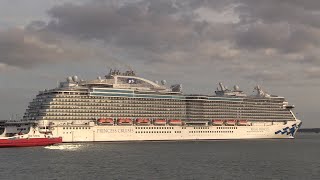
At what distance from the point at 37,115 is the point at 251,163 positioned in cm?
Answer: 5693

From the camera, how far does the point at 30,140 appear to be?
97.5 metres

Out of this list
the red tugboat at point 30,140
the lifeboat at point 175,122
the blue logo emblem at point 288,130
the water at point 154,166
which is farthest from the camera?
the blue logo emblem at point 288,130

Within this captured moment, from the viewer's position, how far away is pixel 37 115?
10862cm

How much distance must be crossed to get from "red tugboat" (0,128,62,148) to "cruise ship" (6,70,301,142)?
348 cm

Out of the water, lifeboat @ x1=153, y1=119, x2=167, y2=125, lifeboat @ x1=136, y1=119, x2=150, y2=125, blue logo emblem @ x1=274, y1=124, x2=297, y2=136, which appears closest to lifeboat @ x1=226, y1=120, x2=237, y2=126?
blue logo emblem @ x1=274, y1=124, x2=297, y2=136

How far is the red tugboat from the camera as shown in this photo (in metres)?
96.3

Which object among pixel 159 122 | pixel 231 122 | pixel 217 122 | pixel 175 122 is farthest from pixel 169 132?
pixel 231 122

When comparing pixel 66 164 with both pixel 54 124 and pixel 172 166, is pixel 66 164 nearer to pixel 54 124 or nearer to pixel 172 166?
pixel 172 166

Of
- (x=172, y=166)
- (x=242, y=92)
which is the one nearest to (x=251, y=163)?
(x=172, y=166)

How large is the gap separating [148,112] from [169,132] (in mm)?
6447

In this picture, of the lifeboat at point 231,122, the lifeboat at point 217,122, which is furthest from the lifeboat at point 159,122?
the lifeboat at point 231,122

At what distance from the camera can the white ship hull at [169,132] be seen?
349 ft

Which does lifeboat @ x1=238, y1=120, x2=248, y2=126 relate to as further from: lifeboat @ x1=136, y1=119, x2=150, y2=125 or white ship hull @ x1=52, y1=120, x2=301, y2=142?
lifeboat @ x1=136, y1=119, x2=150, y2=125

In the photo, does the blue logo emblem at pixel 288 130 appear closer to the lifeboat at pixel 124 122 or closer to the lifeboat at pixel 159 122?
the lifeboat at pixel 159 122
